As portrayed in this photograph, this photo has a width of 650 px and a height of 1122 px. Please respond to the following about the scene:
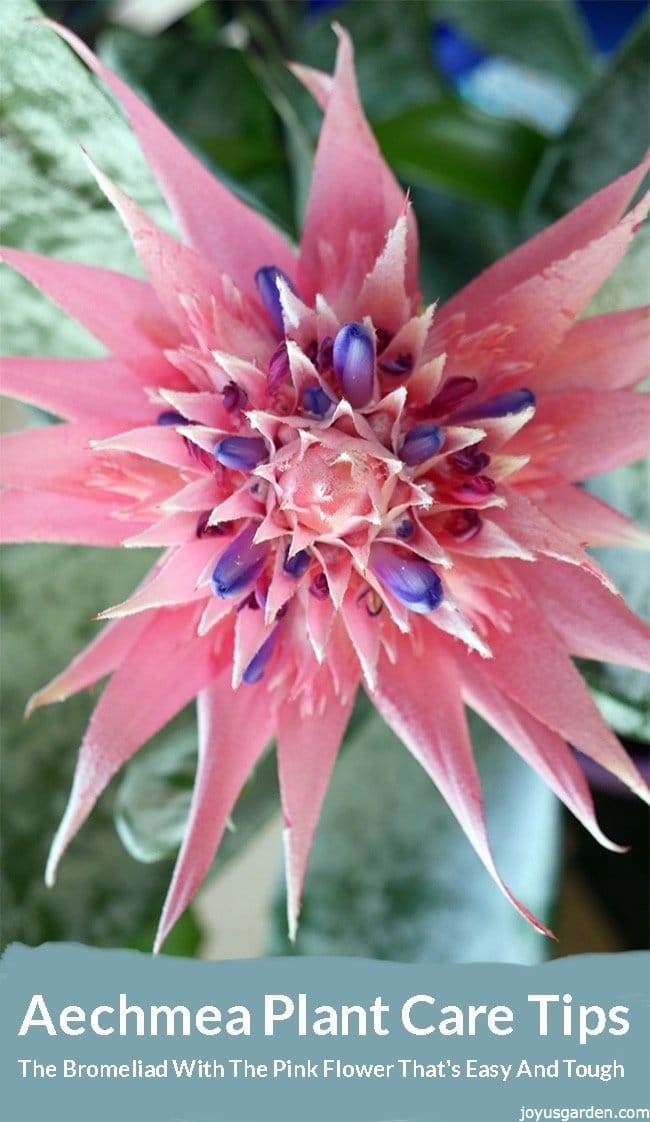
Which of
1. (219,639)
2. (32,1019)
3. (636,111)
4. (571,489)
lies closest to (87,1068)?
(32,1019)

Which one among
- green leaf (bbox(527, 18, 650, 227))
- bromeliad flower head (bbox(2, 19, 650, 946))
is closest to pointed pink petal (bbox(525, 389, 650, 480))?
bromeliad flower head (bbox(2, 19, 650, 946))

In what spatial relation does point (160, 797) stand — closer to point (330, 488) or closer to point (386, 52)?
point (330, 488)

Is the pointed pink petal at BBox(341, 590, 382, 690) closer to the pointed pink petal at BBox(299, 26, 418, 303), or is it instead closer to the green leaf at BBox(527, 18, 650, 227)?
the pointed pink petal at BBox(299, 26, 418, 303)

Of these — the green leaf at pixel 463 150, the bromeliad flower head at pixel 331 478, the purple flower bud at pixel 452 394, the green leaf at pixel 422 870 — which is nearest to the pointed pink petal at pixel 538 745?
the bromeliad flower head at pixel 331 478

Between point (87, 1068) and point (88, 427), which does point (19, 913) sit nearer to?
point (87, 1068)

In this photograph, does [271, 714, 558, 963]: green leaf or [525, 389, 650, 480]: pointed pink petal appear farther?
[271, 714, 558, 963]: green leaf
